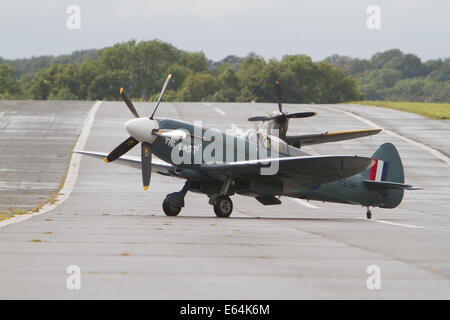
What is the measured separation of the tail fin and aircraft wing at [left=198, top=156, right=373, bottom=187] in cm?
218

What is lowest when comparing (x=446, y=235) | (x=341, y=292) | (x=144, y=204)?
(x=144, y=204)

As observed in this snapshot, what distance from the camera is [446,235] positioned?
13.4 meters

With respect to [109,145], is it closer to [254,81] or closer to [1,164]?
[1,164]

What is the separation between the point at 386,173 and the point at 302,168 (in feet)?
12.2

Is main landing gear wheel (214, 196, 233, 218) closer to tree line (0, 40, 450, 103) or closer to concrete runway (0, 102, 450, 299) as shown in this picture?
concrete runway (0, 102, 450, 299)

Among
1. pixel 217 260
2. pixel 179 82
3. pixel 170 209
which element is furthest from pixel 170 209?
pixel 179 82

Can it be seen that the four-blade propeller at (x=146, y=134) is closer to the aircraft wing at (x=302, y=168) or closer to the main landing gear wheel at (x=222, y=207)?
the aircraft wing at (x=302, y=168)

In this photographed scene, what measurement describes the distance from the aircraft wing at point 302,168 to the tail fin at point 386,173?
7.15 feet

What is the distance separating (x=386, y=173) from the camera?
69.1 feet

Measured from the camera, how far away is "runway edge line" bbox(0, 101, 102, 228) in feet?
54.9

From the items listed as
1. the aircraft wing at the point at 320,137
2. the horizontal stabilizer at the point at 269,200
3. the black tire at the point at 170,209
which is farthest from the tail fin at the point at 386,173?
the aircraft wing at the point at 320,137
